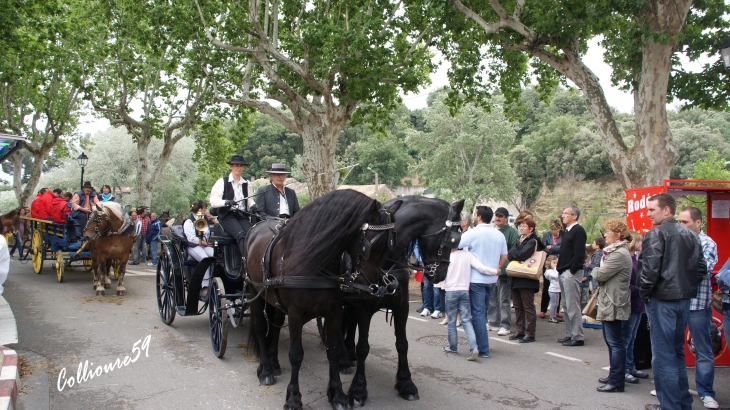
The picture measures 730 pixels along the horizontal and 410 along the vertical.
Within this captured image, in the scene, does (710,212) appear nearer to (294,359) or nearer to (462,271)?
(462,271)

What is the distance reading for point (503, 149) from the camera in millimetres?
44562

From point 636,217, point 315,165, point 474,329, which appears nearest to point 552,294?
point 636,217

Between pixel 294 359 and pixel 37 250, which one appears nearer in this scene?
pixel 294 359

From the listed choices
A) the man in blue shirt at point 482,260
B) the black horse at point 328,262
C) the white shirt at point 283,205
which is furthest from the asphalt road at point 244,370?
the white shirt at point 283,205

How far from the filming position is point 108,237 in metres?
11.2

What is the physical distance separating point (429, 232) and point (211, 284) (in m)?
3.28

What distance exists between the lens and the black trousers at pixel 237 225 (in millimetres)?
7129

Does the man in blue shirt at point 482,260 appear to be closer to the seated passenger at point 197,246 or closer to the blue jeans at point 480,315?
the blue jeans at point 480,315

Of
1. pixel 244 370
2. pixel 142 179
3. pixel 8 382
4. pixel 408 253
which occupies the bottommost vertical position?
pixel 244 370

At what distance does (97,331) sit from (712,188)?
8.70 m

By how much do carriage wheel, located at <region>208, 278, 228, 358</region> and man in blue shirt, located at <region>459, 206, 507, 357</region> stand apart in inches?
122

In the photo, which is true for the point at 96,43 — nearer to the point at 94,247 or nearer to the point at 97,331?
the point at 94,247

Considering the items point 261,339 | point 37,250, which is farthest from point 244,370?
point 37,250

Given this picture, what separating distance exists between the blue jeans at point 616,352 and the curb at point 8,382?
5584 mm
